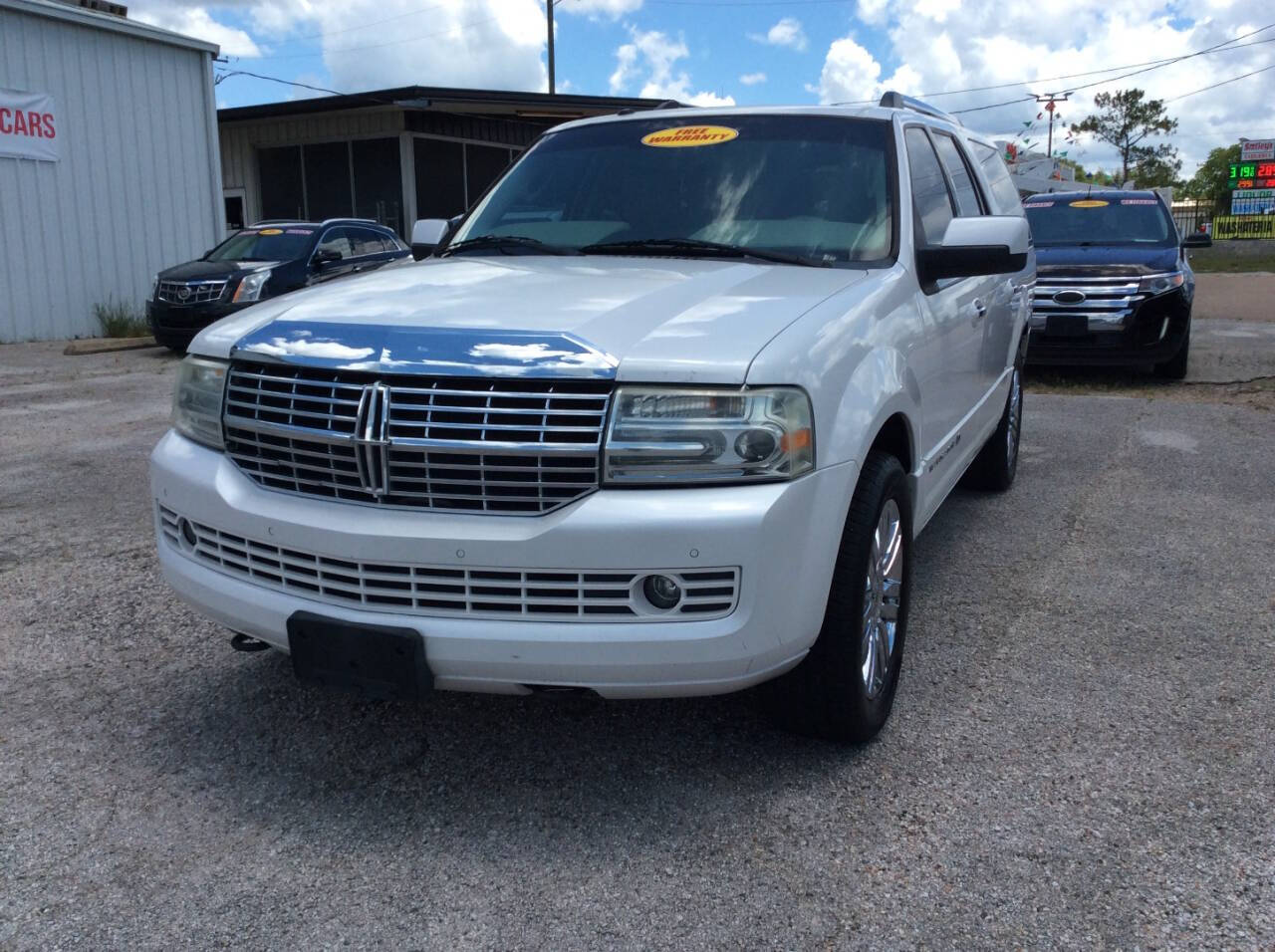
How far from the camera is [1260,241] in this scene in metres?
42.3

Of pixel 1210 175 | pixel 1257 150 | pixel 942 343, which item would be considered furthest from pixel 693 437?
pixel 1210 175

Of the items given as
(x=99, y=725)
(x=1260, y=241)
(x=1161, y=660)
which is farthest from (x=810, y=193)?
(x=1260, y=241)

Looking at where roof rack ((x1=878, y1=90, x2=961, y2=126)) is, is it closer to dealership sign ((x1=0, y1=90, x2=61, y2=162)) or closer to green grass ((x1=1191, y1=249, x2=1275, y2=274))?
dealership sign ((x1=0, y1=90, x2=61, y2=162))

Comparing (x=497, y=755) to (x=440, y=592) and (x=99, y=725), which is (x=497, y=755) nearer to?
(x=440, y=592)

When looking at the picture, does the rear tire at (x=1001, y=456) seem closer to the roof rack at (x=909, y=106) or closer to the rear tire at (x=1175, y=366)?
the roof rack at (x=909, y=106)

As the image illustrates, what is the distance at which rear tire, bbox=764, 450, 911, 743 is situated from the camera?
2.95 meters

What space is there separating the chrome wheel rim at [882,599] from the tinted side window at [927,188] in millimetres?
1172

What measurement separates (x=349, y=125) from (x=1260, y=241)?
34.6 m

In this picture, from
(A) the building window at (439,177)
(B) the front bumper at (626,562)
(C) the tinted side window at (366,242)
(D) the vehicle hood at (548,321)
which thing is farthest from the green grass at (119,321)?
(B) the front bumper at (626,562)

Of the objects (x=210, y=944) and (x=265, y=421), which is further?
(x=265, y=421)

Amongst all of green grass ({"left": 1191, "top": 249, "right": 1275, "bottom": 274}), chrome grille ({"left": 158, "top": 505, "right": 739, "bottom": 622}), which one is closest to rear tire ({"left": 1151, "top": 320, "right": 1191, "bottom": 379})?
chrome grille ({"left": 158, "top": 505, "right": 739, "bottom": 622})

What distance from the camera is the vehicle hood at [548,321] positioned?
2664 millimetres

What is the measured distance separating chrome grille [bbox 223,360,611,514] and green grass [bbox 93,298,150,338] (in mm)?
13337

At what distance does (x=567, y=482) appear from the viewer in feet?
8.66
